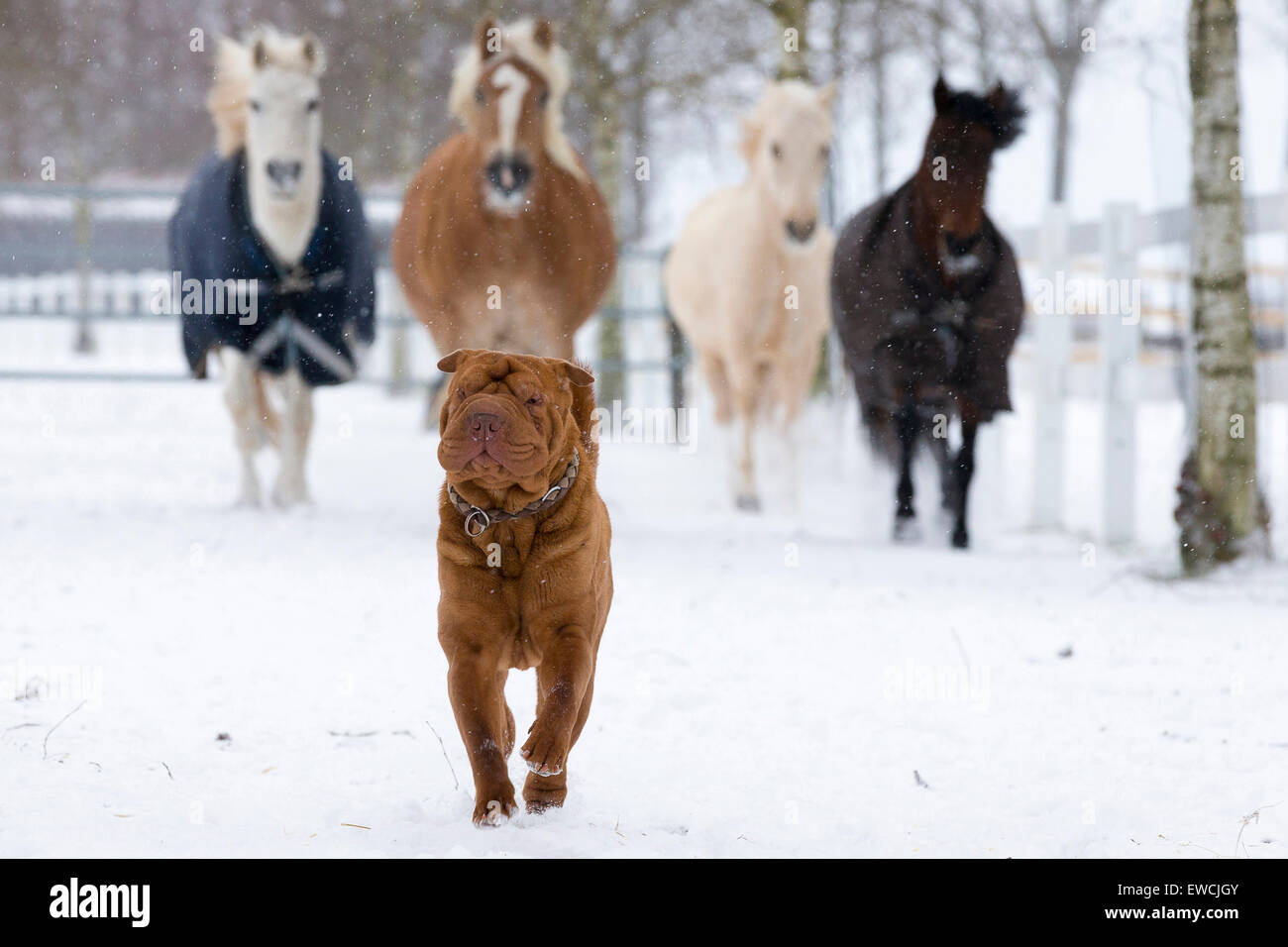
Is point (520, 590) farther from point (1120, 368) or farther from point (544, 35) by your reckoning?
point (1120, 368)

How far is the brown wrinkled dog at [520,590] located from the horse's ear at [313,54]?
14.0ft

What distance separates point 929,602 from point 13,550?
12.4ft

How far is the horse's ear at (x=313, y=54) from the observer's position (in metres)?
6.26

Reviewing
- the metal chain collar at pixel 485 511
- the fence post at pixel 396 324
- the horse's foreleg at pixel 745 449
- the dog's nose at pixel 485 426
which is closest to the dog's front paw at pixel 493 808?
the metal chain collar at pixel 485 511

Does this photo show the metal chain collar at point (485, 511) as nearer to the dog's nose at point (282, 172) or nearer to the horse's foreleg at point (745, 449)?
the dog's nose at point (282, 172)

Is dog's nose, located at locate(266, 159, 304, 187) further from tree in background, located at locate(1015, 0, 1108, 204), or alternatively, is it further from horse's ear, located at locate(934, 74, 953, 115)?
tree in background, located at locate(1015, 0, 1108, 204)

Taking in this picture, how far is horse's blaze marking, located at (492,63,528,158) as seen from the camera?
6.11 metres

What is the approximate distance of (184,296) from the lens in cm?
674

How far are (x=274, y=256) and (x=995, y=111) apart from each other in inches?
136

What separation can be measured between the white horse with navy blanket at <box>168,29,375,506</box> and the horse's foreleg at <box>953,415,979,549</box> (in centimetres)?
303

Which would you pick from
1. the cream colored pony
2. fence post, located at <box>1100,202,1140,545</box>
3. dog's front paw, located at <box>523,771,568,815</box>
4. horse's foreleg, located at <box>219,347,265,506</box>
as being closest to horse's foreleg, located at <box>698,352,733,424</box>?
A: fence post, located at <box>1100,202,1140,545</box>

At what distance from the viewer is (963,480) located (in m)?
6.40

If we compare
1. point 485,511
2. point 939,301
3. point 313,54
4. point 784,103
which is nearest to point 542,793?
point 485,511
